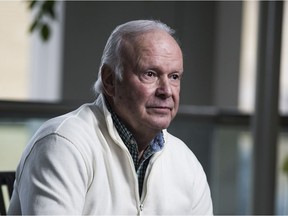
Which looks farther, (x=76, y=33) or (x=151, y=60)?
(x=76, y=33)

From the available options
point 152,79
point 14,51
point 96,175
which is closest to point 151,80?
point 152,79

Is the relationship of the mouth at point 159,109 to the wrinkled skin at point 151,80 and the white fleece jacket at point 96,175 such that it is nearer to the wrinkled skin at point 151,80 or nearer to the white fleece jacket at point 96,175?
the wrinkled skin at point 151,80

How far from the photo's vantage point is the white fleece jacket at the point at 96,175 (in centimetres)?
153

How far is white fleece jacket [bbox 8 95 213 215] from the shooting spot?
1529 millimetres

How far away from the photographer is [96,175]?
1.61m

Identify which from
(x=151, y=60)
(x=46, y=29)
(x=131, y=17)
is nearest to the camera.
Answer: (x=151, y=60)

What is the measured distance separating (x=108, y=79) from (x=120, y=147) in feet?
0.52

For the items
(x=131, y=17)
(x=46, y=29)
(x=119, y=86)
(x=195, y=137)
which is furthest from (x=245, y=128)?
(x=119, y=86)

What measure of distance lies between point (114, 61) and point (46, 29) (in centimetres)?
128

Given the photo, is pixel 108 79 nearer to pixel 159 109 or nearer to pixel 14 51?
pixel 159 109

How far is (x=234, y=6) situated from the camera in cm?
534

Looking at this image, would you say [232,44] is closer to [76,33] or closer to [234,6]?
[234,6]

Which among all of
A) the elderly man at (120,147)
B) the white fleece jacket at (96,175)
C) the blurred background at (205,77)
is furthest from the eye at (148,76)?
the blurred background at (205,77)

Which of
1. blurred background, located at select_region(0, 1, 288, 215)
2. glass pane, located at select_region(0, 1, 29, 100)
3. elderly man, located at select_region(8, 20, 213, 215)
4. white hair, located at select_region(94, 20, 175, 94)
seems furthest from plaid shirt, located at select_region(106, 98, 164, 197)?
glass pane, located at select_region(0, 1, 29, 100)
